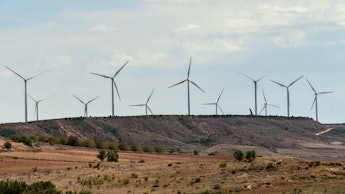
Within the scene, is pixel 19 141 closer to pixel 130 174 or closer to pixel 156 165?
pixel 156 165

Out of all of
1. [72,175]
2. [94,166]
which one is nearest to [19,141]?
[94,166]

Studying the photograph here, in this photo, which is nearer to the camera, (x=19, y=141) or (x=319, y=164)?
(x=319, y=164)

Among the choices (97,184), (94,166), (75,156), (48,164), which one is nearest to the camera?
(97,184)

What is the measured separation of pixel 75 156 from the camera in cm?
14912

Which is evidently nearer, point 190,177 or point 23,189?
point 23,189

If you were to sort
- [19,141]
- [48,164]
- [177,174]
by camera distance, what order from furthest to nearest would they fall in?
1. [19,141]
2. [48,164]
3. [177,174]

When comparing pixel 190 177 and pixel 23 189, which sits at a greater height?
pixel 190 177

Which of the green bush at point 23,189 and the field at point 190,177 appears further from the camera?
the field at point 190,177

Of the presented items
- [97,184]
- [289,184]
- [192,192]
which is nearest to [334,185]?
[289,184]

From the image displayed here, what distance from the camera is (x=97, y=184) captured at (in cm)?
9469

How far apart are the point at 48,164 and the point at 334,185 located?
2263 inches

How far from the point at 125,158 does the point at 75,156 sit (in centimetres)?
884

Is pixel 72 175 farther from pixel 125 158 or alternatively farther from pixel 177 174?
pixel 125 158

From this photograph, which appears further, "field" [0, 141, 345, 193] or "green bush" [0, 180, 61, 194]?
"field" [0, 141, 345, 193]
